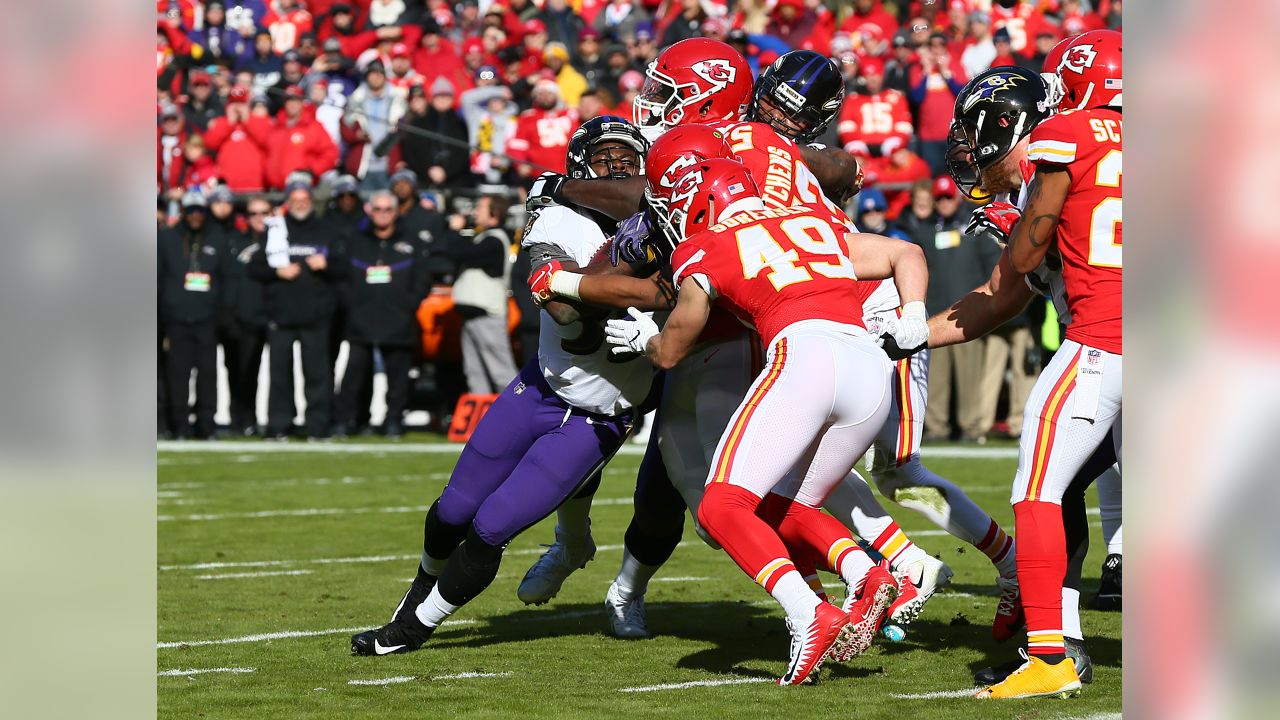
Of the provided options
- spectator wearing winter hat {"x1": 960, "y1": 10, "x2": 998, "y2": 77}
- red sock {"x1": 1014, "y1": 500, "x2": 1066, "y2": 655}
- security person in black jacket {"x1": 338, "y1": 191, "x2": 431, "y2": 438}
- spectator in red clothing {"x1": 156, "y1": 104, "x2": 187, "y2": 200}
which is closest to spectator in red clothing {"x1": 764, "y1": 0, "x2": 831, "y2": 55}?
spectator wearing winter hat {"x1": 960, "y1": 10, "x2": 998, "y2": 77}

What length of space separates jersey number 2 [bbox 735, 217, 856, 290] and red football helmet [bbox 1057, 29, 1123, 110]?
3.29 feet

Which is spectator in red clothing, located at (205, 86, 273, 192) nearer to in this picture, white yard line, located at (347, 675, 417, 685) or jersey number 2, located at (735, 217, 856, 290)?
white yard line, located at (347, 675, 417, 685)

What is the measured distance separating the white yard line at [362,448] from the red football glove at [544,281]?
794 centimetres

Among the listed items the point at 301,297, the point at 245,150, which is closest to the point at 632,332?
the point at 301,297

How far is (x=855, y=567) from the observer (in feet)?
17.0

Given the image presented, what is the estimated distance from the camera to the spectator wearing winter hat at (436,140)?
16.3 m

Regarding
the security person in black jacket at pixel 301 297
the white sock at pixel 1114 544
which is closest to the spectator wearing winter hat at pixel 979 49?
the security person in black jacket at pixel 301 297

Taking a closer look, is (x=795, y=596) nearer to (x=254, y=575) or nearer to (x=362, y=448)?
(x=254, y=575)

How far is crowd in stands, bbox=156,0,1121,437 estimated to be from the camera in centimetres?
1526

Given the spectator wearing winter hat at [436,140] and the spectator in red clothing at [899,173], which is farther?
the spectator wearing winter hat at [436,140]

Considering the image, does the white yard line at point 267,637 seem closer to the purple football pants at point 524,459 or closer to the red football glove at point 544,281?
the purple football pants at point 524,459

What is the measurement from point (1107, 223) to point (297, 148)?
43.2ft
